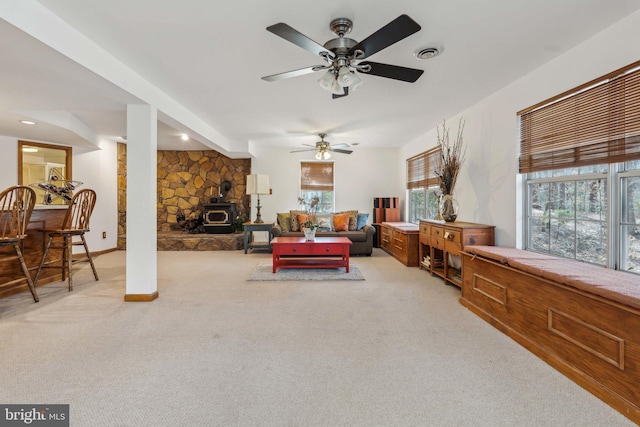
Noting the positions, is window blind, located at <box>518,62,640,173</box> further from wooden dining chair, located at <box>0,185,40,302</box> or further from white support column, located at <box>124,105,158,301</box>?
wooden dining chair, located at <box>0,185,40,302</box>

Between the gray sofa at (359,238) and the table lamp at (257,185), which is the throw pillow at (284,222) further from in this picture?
the table lamp at (257,185)

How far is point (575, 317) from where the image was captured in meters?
1.77

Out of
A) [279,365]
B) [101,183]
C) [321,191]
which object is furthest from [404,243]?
[101,183]

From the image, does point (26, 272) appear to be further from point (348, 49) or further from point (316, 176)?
point (316, 176)

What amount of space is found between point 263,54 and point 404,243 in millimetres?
3635

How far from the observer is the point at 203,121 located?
4.64m

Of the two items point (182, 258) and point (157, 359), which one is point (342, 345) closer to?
point (157, 359)

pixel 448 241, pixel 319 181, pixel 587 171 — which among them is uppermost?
pixel 319 181

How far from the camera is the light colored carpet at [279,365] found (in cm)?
148

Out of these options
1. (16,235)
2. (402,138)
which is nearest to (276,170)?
(402,138)

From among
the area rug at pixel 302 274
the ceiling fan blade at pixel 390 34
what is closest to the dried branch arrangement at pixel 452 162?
the area rug at pixel 302 274

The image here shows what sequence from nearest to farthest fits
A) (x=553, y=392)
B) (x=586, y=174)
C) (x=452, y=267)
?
(x=553, y=392), (x=586, y=174), (x=452, y=267)

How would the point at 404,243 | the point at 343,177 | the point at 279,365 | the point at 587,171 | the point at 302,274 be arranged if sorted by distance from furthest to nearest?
the point at 343,177 → the point at 404,243 → the point at 302,274 → the point at 587,171 → the point at 279,365

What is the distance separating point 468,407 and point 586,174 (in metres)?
2.10
